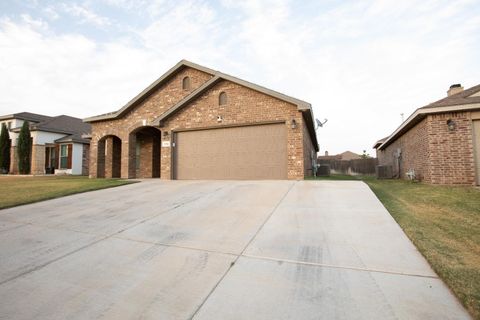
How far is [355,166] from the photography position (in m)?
25.7

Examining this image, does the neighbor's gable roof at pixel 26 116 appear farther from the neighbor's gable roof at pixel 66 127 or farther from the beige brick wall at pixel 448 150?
the beige brick wall at pixel 448 150

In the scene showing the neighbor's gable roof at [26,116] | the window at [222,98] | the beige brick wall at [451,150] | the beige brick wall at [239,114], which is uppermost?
the neighbor's gable roof at [26,116]

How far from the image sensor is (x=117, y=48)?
1169cm

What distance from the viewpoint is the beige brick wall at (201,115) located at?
30.4 feet

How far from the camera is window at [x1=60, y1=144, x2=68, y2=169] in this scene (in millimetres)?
20531

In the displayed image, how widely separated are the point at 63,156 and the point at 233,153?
1901 cm

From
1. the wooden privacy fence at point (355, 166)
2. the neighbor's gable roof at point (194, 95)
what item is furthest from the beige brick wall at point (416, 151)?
the wooden privacy fence at point (355, 166)

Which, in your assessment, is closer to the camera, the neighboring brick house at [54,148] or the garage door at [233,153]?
the garage door at [233,153]

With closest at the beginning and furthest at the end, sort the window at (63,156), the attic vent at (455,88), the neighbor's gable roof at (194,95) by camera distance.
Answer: the neighbor's gable roof at (194,95), the attic vent at (455,88), the window at (63,156)

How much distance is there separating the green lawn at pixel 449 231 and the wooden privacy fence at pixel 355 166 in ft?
60.5

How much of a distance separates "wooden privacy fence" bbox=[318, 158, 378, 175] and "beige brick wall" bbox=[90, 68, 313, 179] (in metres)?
16.3

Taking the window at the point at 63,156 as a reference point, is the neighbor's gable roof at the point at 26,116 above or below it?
above

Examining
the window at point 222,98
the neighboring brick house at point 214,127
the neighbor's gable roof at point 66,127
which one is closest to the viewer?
the neighboring brick house at point 214,127

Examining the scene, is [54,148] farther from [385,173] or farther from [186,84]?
[385,173]
